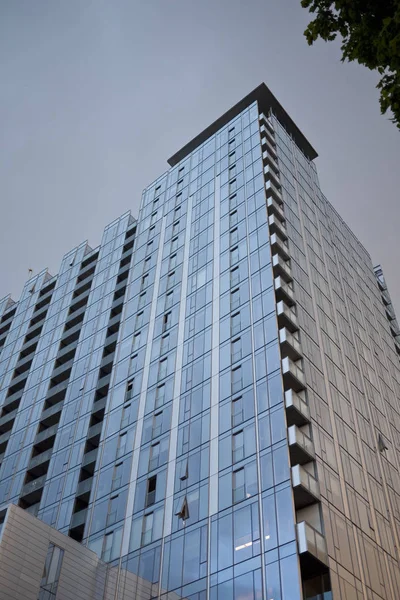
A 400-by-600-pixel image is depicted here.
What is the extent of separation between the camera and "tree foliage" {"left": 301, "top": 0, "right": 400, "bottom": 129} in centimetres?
1856

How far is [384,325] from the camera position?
7581 cm

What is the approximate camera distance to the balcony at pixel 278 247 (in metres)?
55.3

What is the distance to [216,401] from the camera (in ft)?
154

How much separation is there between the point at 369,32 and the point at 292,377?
1127 inches

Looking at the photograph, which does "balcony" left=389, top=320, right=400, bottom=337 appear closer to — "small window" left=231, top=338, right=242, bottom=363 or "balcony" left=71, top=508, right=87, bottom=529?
"small window" left=231, top=338, right=242, bottom=363

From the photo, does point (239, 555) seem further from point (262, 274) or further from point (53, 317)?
point (53, 317)

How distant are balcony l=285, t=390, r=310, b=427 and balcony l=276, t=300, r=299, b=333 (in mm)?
6721

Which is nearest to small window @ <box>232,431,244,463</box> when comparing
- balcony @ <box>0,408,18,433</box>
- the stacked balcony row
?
the stacked balcony row

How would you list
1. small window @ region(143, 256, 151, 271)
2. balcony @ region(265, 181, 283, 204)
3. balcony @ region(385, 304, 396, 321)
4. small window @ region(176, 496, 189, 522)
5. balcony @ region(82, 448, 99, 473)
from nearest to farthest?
1. small window @ region(176, 496, 189, 522)
2. balcony @ region(82, 448, 99, 473)
3. balcony @ region(265, 181, 283, 204)
4. small window @ region(143, 256, 151, 271)
5. balcony @ region(385, 304, 396, 321)

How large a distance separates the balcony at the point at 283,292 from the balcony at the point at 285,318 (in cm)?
108

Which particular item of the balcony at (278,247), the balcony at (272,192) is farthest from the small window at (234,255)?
the balcony at (272,192)

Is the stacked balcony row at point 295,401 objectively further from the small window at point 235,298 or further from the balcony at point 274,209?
the small window at point 235,298

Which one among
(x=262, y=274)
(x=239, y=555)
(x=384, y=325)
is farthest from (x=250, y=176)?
(x=239, y=555)

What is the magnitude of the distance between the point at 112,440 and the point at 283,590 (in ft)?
74.2
